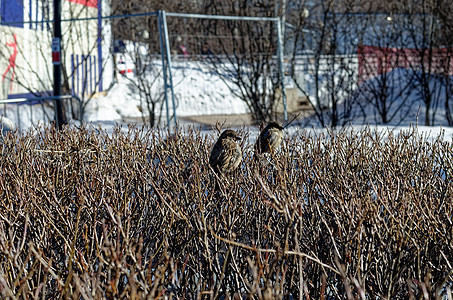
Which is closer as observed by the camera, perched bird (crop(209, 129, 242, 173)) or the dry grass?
the dry grass

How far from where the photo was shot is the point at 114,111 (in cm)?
1518

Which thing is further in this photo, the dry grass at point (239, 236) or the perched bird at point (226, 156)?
the perched bird at point (226, 156)

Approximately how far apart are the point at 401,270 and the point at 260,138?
229 centimetres

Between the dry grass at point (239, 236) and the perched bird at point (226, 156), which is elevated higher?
the perched bird at point (226, 156)

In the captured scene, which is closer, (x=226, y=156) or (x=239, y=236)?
(x=239, y=236)

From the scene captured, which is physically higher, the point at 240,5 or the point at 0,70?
the point at 240,5

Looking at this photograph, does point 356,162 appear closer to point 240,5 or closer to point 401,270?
point 401,270

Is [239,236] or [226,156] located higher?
[226,156]

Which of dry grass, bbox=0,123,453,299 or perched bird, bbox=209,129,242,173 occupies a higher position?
perched bird, bbox=209,129,242,173

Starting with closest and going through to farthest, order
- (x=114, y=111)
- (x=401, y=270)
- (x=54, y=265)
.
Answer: (x=401, y=270) < (x=54, y=265) < (x=114, y=111)

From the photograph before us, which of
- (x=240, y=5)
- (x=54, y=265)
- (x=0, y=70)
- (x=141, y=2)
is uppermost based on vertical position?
(x=141, y=2)

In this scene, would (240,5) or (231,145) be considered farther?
(240,5)

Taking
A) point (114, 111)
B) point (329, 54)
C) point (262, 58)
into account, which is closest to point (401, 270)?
point (262, 58)

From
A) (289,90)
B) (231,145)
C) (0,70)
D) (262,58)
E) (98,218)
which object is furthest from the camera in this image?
(289,90)
